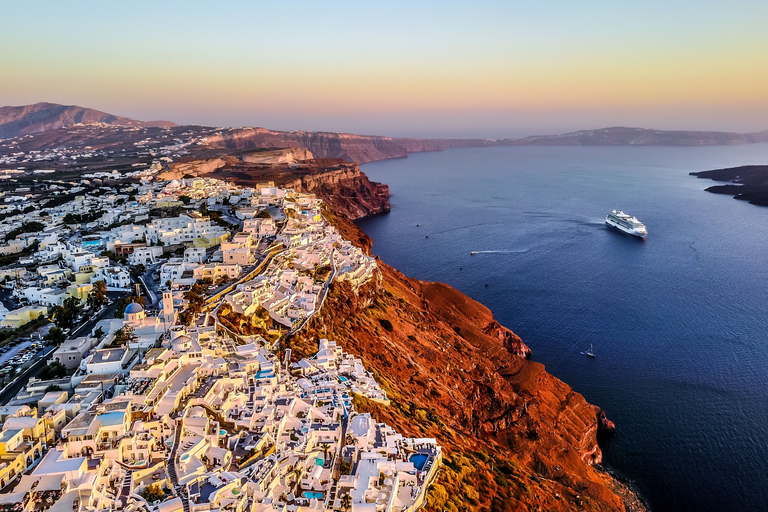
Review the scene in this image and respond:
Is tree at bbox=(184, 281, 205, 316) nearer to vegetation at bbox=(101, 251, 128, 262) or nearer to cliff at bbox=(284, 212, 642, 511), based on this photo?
cliff at bbox=(284, 212, 642, 511)

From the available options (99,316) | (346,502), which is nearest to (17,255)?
(99,316)

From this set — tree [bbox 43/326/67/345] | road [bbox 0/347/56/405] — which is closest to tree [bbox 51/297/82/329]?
tree [bbox 43/326/67/345]

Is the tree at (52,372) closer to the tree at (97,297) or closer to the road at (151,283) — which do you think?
the road at (151,283)

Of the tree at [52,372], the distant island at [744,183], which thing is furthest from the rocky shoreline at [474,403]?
the distant island at [744,183]

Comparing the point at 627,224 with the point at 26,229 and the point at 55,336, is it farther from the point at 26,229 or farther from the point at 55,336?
the point at 55,336

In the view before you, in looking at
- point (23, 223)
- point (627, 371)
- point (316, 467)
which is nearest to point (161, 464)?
point (316, 467)

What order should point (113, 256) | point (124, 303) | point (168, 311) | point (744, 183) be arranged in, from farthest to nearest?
point (744, 183) < point (113, 256) < point (124, 303) < point (168, 311)

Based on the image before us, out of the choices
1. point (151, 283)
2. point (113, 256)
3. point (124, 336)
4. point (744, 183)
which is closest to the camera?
point (124, 336)
